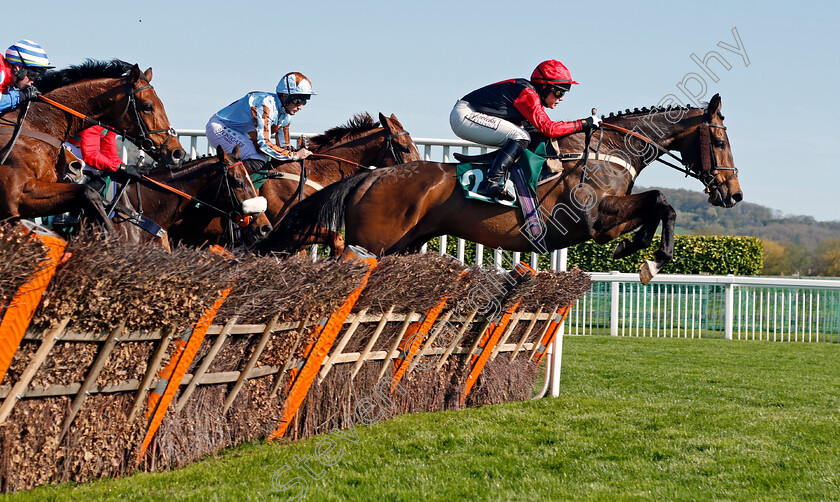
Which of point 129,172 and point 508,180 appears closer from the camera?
point 129,172

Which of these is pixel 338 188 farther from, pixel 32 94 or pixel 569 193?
pixel 32 94

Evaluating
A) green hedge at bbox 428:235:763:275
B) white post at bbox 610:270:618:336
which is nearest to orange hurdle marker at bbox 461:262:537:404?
white post at bbox 610:270:618:336

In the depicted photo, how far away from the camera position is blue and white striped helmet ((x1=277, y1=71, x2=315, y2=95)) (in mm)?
6012

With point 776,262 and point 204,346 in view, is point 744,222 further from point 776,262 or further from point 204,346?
point 204,346

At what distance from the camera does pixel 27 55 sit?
475 centimetres

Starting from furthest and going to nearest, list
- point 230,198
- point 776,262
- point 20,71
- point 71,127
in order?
point 776,262
point 230,198
point 71,127
point 20,71

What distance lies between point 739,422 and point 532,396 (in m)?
1.49

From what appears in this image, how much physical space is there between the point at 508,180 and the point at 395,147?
2057 millimetres

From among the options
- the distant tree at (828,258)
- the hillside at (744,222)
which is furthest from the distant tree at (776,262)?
the hillside at (744,222)

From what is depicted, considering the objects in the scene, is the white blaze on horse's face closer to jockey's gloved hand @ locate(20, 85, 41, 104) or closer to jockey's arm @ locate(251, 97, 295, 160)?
jockey's arm @ locate(251, 97, 295, 160)

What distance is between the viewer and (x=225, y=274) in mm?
2832

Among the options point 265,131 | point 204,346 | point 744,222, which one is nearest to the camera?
point 204,346

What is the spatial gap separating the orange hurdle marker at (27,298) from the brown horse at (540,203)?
2.95m

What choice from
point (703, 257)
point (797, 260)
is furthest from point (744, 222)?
point (703, 257)
